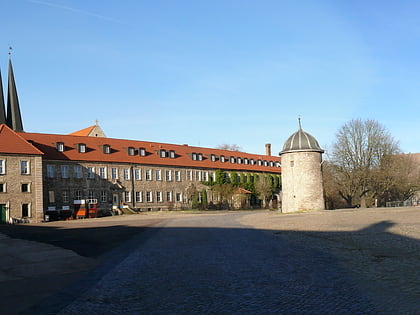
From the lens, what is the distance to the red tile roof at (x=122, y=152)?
5728cm

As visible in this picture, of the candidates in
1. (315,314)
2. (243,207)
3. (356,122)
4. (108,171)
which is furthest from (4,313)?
(243,207)

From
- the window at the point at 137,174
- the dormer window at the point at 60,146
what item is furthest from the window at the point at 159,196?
the dormer window at the point at 60,146

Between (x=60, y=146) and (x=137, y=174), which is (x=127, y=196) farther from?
(x=60, y=146)

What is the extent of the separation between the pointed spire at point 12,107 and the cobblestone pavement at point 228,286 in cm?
5510

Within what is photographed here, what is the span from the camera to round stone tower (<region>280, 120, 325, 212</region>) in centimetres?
4800

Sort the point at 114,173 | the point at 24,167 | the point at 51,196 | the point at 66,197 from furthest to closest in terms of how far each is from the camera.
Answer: the point at 114,173 → the point at 66,197 → the point at 51,196 → the point at 24,167

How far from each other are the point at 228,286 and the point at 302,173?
1591 inches

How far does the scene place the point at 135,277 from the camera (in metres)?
10.0

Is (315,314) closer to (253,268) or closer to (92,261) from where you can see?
(253,268)

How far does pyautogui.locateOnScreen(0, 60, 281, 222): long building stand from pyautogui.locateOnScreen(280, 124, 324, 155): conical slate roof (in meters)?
22.2

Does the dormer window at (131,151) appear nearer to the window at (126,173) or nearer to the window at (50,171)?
the window at (126,173)

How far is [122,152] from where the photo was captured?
211ft

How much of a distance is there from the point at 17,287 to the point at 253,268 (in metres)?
4.94

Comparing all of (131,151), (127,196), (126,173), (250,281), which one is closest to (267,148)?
(131,151)
